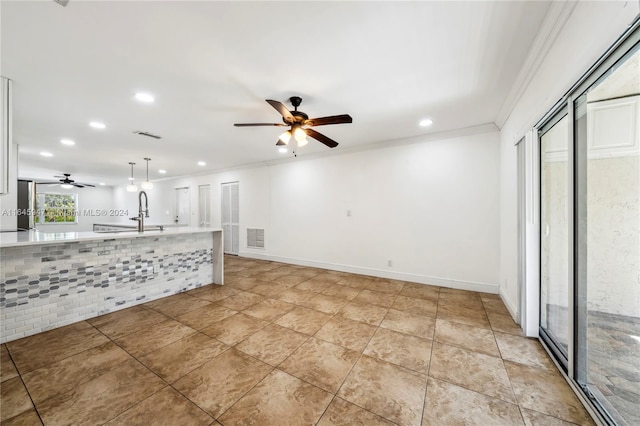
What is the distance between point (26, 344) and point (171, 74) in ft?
9.76

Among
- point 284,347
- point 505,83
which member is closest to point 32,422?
point 284,347

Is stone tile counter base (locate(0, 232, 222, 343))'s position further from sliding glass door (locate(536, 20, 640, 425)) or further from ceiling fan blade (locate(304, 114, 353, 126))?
sliding glass door (locate(536, 20, 640, 425))

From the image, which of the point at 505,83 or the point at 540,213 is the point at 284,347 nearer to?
the point at 540,213

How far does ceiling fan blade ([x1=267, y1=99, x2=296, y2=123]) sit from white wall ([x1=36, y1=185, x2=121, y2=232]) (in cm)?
1159

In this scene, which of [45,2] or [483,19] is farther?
[483,19]

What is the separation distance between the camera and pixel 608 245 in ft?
5.05

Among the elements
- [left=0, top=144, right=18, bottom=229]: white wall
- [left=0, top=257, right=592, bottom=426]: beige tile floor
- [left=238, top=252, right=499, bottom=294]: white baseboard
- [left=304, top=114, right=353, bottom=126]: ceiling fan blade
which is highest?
[left=304, top=114, right=353, bottom=126]: ceiling fan blade

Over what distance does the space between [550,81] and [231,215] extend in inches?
272

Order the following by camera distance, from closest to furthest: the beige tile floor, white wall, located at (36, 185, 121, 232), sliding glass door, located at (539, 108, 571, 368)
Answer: the beige tile floor < sliding glass door, located at (539, 108, 571, 368) < white wall, located at (36, 185, 121, 232)

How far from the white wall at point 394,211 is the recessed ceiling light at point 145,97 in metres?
3.22

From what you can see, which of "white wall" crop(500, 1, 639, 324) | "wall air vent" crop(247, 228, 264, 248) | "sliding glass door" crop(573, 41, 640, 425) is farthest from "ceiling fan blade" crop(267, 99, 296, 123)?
"wall air vent" crop(247, 228, 264, 248)

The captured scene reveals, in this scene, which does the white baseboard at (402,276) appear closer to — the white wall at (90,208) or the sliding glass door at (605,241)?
the sliding glass door at (605,241)

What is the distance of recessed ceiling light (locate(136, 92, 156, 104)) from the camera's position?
2.62 m

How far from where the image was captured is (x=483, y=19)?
5.32ft
